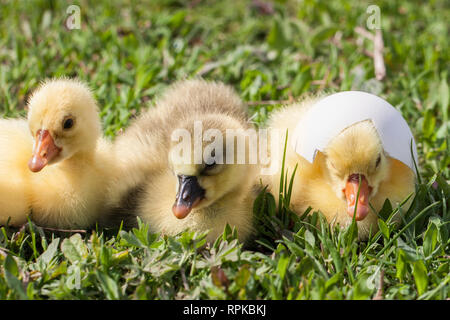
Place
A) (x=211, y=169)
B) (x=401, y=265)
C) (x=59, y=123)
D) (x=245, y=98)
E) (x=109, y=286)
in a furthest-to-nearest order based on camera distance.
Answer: (x=245, y=98), (x=59, y=123), (x=211, y=169), (x=401, y=265), (x=109, y=286)

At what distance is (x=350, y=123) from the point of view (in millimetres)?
2098

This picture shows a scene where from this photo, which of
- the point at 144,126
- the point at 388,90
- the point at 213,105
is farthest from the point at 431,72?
the point at 144,126

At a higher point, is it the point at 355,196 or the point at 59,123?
the point at 59,123

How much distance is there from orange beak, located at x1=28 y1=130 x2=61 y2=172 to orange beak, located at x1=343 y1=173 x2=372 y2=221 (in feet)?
3.43

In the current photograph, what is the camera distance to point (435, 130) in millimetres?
2957

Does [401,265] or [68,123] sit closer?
[401,265]

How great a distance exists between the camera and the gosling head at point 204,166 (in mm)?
2000

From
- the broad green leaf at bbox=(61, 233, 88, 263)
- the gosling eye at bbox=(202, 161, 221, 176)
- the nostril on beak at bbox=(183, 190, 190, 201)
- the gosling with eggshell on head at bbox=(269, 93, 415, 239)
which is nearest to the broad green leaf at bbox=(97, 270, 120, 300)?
the broad green leaf at bbox=(61, 233, 88, 263)

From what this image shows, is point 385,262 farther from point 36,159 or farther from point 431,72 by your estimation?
point 431,72

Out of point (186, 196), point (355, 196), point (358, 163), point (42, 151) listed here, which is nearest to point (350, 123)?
point (358, 163)

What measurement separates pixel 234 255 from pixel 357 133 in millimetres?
583

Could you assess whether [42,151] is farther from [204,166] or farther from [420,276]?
[420,276]

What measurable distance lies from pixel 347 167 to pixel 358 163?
43 millimetres

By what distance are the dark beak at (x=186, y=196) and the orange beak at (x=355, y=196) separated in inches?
20.1
